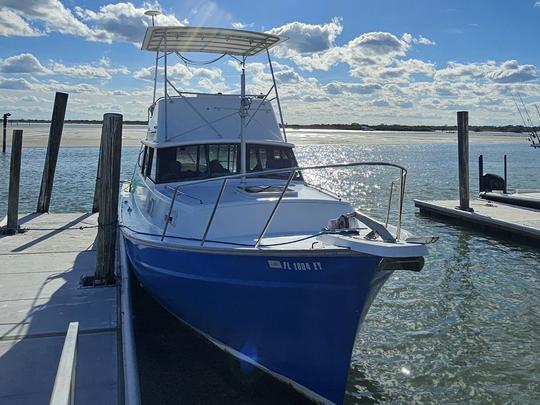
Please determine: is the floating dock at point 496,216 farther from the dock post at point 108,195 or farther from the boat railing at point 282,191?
the dock post at point 108,195

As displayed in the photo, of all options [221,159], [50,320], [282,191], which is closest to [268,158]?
[221,159]

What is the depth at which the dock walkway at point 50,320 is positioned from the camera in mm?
5074

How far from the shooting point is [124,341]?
5938mm

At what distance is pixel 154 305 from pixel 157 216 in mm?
1797

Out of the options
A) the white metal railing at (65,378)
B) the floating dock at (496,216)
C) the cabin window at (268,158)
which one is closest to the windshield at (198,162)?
the cabin window at (268,158)

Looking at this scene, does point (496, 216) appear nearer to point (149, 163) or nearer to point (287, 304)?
point (149, 163)

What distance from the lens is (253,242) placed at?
19.7 feet

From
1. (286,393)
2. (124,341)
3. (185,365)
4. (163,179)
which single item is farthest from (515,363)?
(163,179)

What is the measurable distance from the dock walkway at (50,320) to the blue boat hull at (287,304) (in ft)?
4.00

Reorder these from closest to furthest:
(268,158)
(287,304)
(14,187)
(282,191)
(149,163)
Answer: (287,304), (282,191), (268,158), (149,163), (14,187)

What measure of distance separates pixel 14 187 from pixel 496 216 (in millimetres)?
12870

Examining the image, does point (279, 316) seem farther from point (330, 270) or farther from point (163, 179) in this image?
point (163, 179)

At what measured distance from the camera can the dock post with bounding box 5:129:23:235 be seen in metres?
11.7

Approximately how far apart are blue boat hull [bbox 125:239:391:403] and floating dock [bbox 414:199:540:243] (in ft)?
32.1
